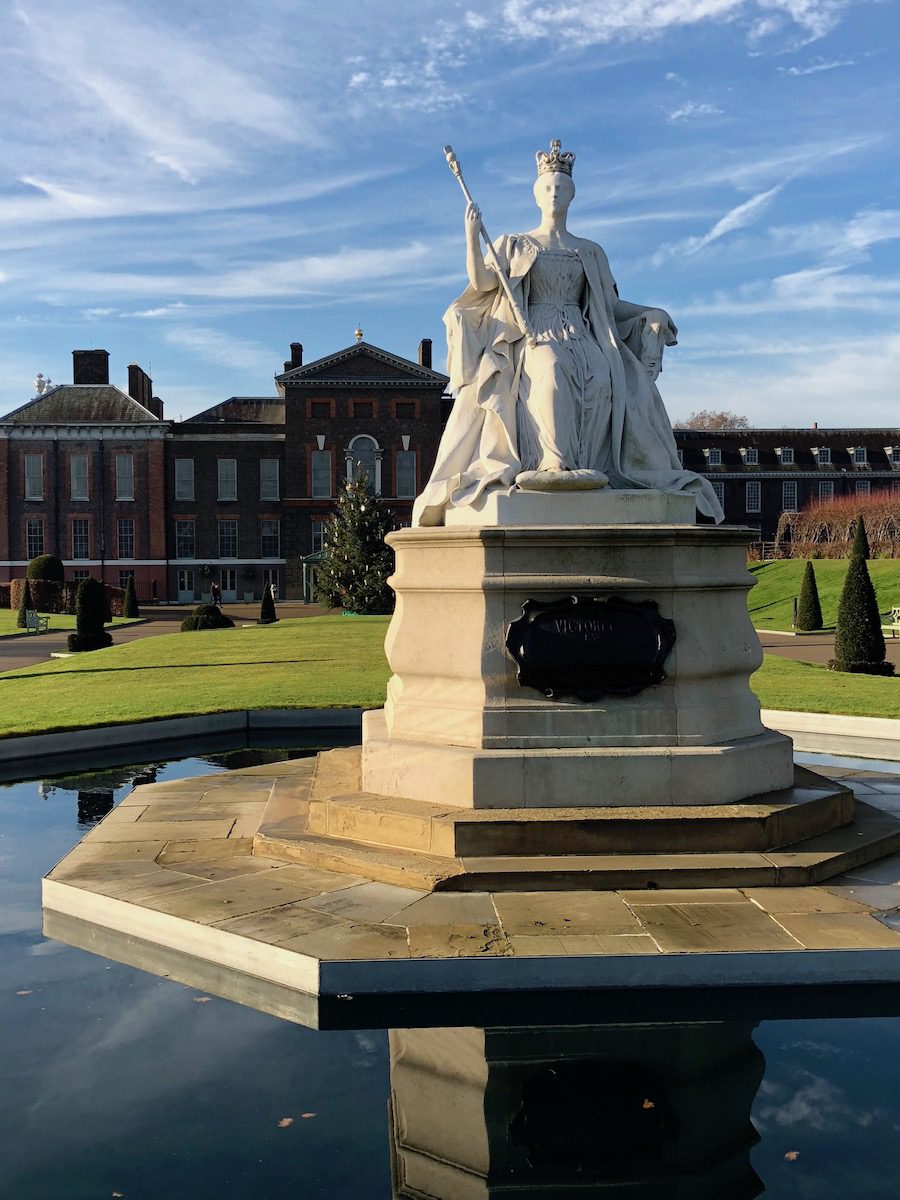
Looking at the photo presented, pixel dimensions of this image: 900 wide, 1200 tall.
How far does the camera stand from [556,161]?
7457 millimetres

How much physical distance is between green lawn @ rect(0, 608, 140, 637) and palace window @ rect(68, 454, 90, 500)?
1439cm

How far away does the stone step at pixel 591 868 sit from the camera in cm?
580

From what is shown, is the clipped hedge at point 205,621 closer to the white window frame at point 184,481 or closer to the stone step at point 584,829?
the stone step at point 584,829

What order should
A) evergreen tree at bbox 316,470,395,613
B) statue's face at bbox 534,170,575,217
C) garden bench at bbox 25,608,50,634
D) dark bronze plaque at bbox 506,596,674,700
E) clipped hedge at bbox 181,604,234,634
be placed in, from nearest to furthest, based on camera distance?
dark bronze plaque at bbox 506,596,674,700, statue's face at bbox 534,170,575,217, clipped hedge at bbox 181,604,234,634, garden bench at bbox 25,608,50,634, evergreen tree at bbox 316,470,395,613

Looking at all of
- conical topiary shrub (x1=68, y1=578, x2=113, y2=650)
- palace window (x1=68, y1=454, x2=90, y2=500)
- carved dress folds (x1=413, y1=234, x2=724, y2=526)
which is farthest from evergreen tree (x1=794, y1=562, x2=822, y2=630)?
palace window (x1=68, y1=454, x2=90, y2=500)

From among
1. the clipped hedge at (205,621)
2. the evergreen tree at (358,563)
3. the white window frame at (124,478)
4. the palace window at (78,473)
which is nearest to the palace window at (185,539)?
the white window frame at (124,478)

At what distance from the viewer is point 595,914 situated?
213 inches

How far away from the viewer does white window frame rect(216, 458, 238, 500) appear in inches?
2435

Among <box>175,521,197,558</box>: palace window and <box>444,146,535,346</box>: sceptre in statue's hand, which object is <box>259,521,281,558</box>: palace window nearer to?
<box>175,521,197,558</box>: palace window

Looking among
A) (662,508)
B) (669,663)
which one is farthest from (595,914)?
(662,508)

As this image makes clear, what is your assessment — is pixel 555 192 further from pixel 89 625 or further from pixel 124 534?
pixel 124 534

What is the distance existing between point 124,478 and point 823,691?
5262 centimetres

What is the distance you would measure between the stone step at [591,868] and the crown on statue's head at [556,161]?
4724 mm

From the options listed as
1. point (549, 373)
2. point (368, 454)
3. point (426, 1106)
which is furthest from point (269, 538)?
point (426, 1106)
